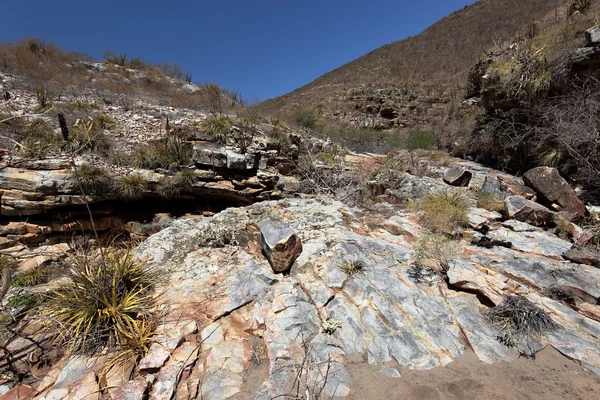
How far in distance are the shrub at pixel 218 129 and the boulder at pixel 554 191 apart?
6911mm

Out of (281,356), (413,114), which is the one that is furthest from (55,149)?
(413,114)

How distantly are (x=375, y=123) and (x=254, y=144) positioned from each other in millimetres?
13998

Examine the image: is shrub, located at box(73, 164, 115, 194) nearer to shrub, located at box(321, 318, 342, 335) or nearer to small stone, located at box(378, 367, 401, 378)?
shrub, located at box(321, 318, 342, 335)

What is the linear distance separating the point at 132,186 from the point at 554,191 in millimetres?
8171

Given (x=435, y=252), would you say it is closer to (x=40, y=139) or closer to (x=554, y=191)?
(x=554, y=191)

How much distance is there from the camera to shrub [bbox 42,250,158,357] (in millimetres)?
2186

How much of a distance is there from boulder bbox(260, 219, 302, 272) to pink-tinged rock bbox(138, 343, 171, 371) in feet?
4.68

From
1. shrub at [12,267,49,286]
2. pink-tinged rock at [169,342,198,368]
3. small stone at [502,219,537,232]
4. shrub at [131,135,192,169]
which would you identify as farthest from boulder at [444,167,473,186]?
shrub at [12,267,49,286]

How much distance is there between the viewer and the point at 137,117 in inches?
285

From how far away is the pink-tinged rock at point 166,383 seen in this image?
1813 mm

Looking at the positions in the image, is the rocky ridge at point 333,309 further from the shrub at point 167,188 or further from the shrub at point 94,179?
the shrub at point 94,179

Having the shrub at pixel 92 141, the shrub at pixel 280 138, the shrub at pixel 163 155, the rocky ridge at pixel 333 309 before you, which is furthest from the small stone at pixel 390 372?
the shrub at pixel 92 141

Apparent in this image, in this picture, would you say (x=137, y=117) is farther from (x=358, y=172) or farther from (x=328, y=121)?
(x=328, y=121)

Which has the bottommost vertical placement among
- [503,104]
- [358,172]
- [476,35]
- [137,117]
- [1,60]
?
[358,172]
